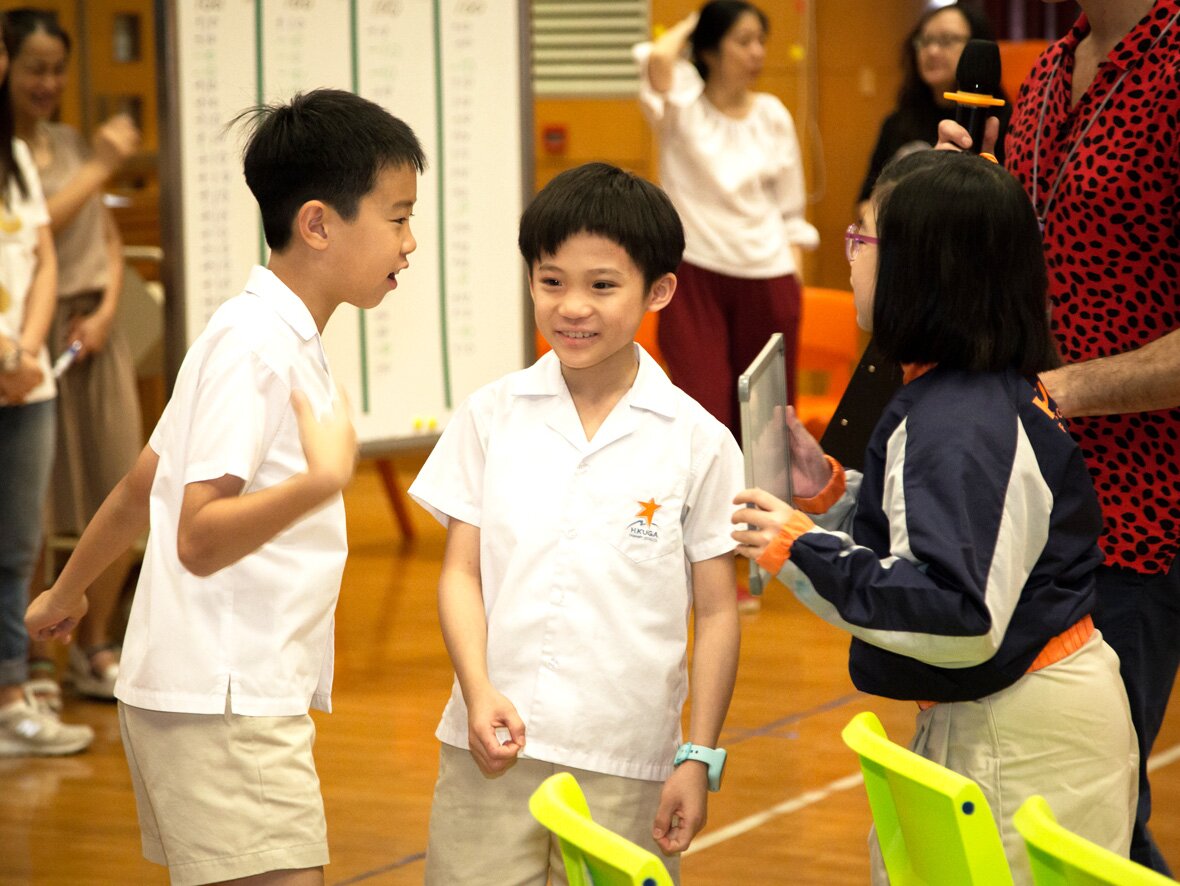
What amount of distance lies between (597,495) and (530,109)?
2.89 metres

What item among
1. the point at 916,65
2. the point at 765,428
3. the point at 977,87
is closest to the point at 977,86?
the point at 977,87

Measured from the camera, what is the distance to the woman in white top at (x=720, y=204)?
5.67 meters

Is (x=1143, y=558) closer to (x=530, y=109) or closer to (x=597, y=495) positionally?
(x=597, y=495)

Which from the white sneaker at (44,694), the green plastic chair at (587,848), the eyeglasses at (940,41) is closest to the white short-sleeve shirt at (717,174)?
the eyeglasses at (940,41)

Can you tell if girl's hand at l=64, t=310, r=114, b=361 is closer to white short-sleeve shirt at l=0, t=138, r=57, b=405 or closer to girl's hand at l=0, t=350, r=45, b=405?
white short-sleeve shirt at l=0, t=138, r=57, b=405

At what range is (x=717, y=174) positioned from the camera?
18.6 ft

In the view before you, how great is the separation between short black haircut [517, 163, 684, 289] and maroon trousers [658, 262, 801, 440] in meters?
3.52

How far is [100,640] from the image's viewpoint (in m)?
4.55

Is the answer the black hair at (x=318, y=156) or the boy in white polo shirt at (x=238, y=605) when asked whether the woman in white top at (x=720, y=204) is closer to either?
the black hair at (x=318, y=156)

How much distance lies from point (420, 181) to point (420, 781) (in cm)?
162

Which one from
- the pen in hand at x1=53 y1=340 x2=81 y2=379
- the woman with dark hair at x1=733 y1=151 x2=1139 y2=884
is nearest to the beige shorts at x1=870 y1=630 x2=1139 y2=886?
the woman with dark hair at x1=733 y1=151 x2=1139 y2=884

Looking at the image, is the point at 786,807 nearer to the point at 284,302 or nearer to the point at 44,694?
the point at 44,694

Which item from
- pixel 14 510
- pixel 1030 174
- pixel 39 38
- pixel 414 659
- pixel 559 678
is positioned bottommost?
pixel 414 659

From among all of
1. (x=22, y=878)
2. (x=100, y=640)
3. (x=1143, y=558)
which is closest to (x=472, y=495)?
(x=1143, y=558)
